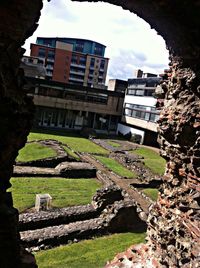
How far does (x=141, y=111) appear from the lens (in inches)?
1437

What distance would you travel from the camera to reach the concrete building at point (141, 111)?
3457 cm

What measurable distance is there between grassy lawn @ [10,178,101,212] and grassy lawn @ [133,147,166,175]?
22.9 ft

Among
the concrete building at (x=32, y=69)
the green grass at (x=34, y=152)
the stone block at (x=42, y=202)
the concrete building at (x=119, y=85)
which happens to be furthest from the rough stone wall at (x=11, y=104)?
the concrete building at (x=119, y=85)

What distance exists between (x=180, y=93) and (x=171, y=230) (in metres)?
2.97

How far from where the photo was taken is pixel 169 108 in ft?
22.8

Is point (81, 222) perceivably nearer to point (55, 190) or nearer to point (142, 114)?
point (55, 190)

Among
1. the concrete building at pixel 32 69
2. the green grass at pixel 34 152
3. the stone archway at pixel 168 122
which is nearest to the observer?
the stone archway at pixel 168 122

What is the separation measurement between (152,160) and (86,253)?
17.5m

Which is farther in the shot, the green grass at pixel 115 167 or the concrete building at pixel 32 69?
the green grass at pixel 115 167

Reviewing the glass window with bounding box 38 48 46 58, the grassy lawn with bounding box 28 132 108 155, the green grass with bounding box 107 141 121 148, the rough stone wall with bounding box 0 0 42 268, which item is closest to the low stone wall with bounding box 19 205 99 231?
the rough stone wall with bounding box 0 0 42 268

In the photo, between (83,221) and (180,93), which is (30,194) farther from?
(180,93)

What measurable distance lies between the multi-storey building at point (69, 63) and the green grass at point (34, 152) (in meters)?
40.3

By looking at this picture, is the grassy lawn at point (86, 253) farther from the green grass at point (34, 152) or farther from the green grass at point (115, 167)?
the green grass at point (34, 152)

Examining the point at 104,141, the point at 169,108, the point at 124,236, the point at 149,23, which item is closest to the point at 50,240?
the point at 124,236
